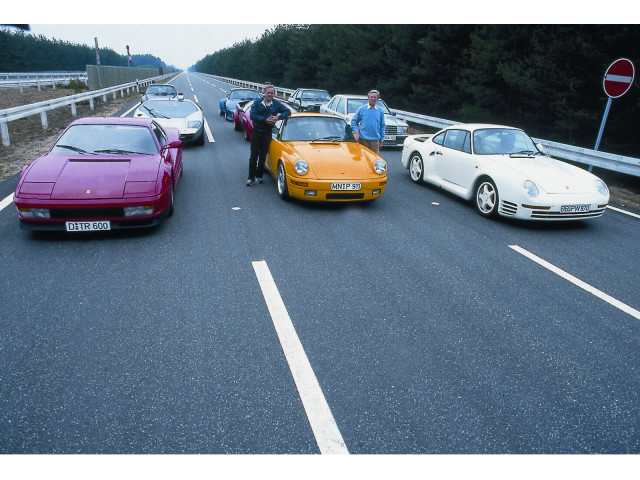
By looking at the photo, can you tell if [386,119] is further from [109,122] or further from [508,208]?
[109,122]

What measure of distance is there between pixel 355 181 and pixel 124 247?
3.60 m

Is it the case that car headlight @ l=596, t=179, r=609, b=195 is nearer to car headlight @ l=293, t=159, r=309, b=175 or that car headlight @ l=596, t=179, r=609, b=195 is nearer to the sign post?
the sign post

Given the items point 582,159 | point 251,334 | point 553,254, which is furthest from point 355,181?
point 582,159

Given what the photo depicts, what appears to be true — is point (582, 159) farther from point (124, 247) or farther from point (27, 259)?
point (27, 259)

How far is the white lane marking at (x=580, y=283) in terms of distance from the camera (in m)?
4.29

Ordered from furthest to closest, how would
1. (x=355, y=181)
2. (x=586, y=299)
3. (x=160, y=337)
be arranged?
(x=355, y=181) → (x=586, y=299) → (x=160, y=337)

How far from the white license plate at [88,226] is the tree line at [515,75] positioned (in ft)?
47.0

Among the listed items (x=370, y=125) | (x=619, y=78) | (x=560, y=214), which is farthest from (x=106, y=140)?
(x=619, y=78)

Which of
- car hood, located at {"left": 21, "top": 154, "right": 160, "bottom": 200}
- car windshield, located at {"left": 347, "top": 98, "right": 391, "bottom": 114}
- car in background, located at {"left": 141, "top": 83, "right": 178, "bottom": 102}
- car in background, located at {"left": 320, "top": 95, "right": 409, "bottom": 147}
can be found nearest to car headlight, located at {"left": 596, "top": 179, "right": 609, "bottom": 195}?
car hood, located at {"left": 21, "top": 154, "right": 160, "bottom": 200}

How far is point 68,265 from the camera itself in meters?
4.87

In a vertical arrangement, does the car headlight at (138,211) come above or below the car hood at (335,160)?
below

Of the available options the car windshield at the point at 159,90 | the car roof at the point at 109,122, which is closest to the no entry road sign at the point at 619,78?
the car roof at the point at 109,122

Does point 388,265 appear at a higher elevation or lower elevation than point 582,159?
lower

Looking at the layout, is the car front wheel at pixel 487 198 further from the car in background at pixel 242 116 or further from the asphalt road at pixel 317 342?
the car in background at pixel 242 116
